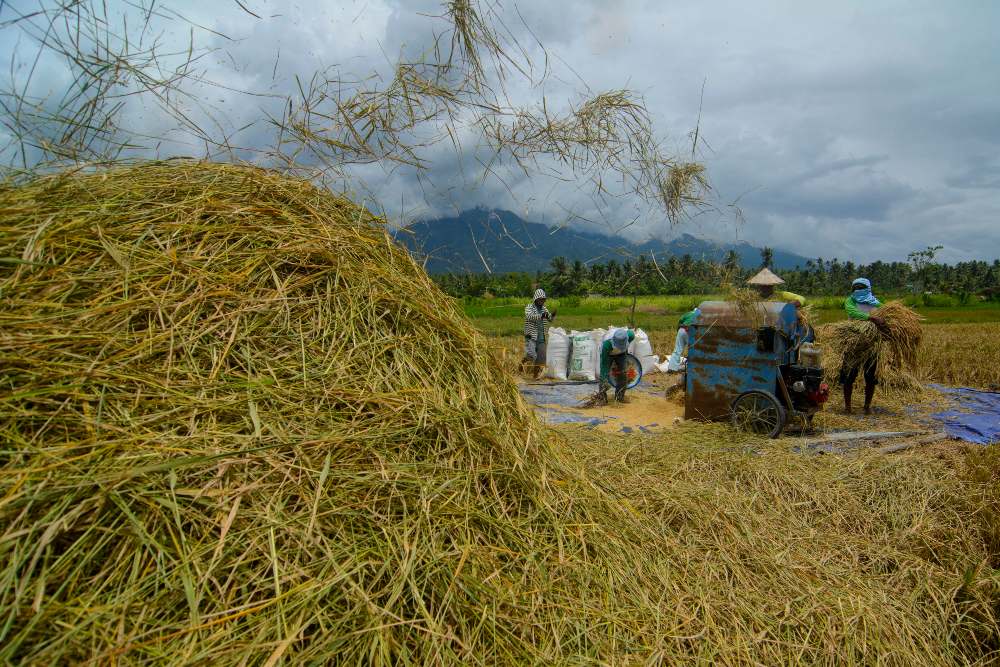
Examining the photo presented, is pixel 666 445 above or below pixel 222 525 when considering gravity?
below

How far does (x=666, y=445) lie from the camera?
4.71 meters

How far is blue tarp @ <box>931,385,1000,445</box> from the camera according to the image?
5566 millimetres

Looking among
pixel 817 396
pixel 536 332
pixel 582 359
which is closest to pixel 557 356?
pixel 582 359

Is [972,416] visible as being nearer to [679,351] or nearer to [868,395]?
[868,395]

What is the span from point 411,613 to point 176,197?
1809mm

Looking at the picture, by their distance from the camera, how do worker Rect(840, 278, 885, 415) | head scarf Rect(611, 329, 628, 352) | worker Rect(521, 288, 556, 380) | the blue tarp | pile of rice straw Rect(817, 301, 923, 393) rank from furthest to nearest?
worker Rect(521, 288, 556, 380) < head scarf Rect(611, 329, 628, 352) < worker Rect(840, 278, 885, 415) < pile of rice straw Rect(817, 301, 923, 393) < the blue tarp

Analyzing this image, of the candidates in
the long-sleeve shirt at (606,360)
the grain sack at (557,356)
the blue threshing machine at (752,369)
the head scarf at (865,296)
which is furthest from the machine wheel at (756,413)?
the grain sack at (557,356)

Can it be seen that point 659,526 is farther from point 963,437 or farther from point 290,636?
point 963,437

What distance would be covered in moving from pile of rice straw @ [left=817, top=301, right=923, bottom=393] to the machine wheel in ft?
6.05

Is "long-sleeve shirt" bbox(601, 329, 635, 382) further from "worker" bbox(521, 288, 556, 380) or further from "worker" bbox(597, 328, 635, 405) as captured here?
"worker" bbox(521, 288, 556, 380)

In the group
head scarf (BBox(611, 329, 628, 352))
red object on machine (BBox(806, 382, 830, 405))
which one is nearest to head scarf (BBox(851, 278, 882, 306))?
red object on machine (BBox(806, 382, 830, 405))

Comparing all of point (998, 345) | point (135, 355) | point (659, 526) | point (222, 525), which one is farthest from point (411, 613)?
point (998, 345)

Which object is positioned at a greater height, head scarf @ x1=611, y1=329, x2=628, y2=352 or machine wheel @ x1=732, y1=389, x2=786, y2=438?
head scarf @ x1=611, y1=329, x2=628, y2=352

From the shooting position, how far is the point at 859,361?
6.55 m
